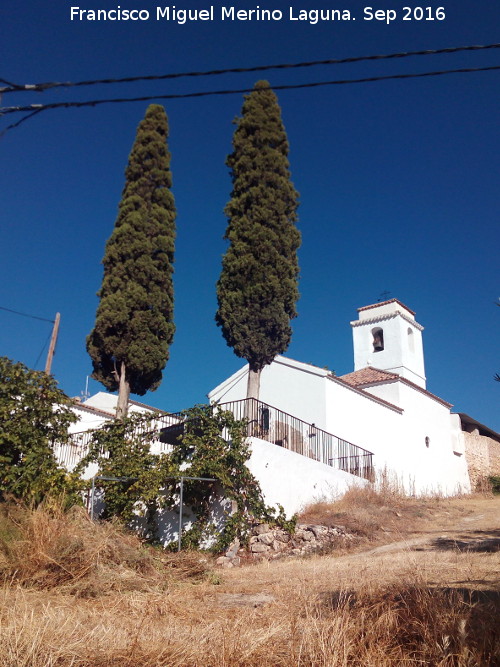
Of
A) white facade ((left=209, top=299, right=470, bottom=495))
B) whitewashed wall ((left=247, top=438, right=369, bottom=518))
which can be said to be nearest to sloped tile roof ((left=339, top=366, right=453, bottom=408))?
white facade ((left=209, top=299, right=470, bottom=495))

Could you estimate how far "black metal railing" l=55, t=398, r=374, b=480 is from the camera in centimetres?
1486

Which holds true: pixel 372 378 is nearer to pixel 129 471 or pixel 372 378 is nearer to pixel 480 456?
pixel 480 456

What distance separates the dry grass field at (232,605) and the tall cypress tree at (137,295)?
324 inches

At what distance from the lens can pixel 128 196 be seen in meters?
20.2

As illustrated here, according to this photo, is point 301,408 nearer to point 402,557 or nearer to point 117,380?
point 117,380

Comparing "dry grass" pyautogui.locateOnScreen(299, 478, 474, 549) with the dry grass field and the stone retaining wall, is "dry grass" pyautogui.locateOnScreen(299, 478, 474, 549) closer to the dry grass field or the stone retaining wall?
the stone retaining wall

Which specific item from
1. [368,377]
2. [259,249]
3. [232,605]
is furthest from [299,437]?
[368,377]

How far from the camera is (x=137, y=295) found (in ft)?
60.2

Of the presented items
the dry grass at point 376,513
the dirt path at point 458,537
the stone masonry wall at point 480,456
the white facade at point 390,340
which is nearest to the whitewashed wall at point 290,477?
the dry grass at point 376,513

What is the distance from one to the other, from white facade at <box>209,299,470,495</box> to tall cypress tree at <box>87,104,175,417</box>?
15.1 feet

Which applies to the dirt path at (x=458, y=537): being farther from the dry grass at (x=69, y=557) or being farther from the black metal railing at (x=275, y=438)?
the dry grass at (x=69, y=557)

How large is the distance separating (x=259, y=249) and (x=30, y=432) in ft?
31.9

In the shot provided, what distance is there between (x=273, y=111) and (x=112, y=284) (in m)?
9.03

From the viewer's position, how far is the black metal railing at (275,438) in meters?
14.9
